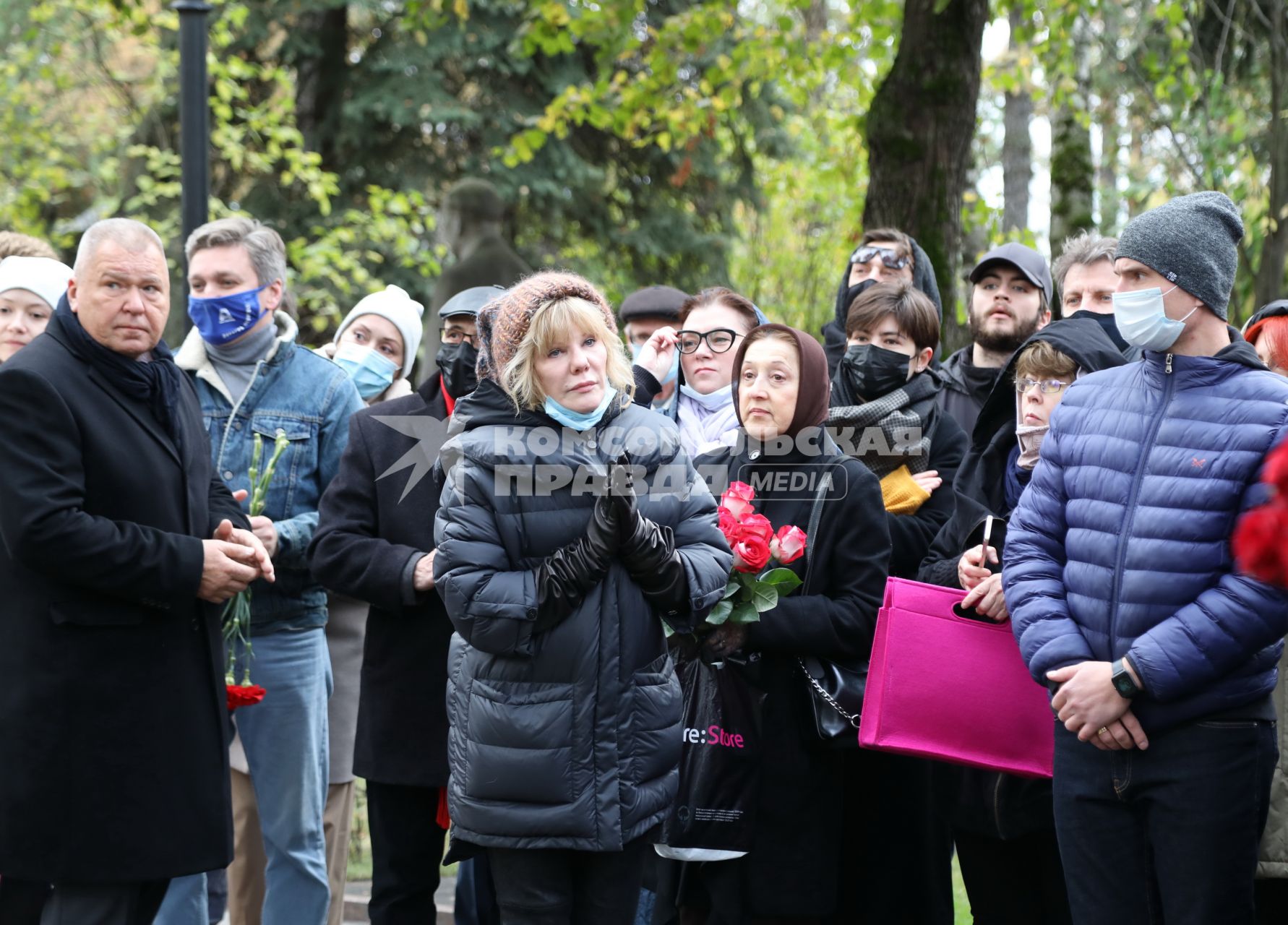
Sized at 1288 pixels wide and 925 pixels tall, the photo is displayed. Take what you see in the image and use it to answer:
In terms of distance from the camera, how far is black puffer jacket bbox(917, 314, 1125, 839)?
4035 millimetres

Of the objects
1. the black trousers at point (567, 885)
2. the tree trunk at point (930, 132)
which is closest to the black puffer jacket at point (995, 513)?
the black trousers at point (567, 885)

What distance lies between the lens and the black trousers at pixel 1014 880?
420 centimetres

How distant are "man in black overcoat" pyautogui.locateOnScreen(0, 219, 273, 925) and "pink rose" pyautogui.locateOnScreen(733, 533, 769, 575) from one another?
1505mm

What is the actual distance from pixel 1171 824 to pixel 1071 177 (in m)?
9.54

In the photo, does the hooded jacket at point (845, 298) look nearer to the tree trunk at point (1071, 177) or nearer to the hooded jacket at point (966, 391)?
the hooded jacket at point (966, 391)

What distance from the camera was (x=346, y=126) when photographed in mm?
14617

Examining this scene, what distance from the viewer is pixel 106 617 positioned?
384 centimetres

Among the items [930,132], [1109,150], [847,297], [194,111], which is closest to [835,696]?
[847,297]

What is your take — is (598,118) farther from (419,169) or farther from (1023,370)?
(1023,370)

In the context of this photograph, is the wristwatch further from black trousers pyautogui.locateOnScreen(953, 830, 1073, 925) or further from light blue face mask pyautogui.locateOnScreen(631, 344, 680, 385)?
light blue face mask pyautogui.locateOnScreen(631, 344, 680, 385)

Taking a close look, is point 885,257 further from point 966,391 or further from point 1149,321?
point 1149,321

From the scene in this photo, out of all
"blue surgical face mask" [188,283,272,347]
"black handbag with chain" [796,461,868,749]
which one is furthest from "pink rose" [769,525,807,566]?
"blue surgical face mask" [188,283,272,347]

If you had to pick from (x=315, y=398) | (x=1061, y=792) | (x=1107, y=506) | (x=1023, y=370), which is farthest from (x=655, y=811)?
(x=315, y=398)

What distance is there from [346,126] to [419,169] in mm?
926
